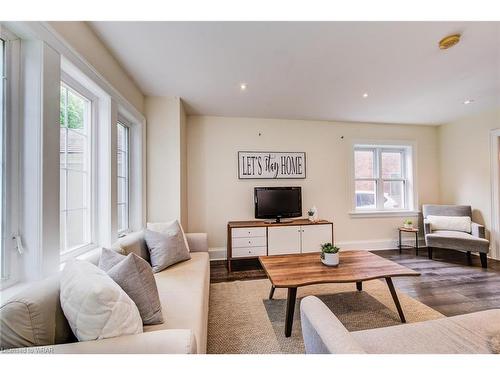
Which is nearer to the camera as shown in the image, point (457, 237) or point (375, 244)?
point (457, 237)

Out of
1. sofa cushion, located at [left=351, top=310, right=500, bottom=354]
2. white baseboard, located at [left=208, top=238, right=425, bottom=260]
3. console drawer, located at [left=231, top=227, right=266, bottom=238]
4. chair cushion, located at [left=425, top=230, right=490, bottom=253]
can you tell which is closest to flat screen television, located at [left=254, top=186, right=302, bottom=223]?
console drawer, located at [left=231, top=227, right=266, bottom=238]

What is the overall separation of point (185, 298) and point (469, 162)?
5.06 metres

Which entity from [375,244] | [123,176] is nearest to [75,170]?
[123,176]

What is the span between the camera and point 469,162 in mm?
3912

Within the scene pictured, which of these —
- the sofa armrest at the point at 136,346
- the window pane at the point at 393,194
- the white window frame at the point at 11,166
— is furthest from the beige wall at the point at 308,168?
the sofa armrest at the point at 136,346

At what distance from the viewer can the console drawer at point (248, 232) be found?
11.0ft

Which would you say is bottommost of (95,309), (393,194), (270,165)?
(95,309)

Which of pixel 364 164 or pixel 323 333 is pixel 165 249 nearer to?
pixel 323 333

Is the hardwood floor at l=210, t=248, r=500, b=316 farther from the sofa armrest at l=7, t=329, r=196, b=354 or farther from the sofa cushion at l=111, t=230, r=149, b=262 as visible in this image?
the sofa armrest at l=7, t=329, r=196, b=354

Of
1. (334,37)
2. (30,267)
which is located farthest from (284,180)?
(30,267)

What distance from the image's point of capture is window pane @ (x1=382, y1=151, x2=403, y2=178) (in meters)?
4.43

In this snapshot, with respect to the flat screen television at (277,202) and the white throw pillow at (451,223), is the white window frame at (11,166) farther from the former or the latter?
the white throw pillow at (451,223)

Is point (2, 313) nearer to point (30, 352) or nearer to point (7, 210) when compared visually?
point (30, 352)
